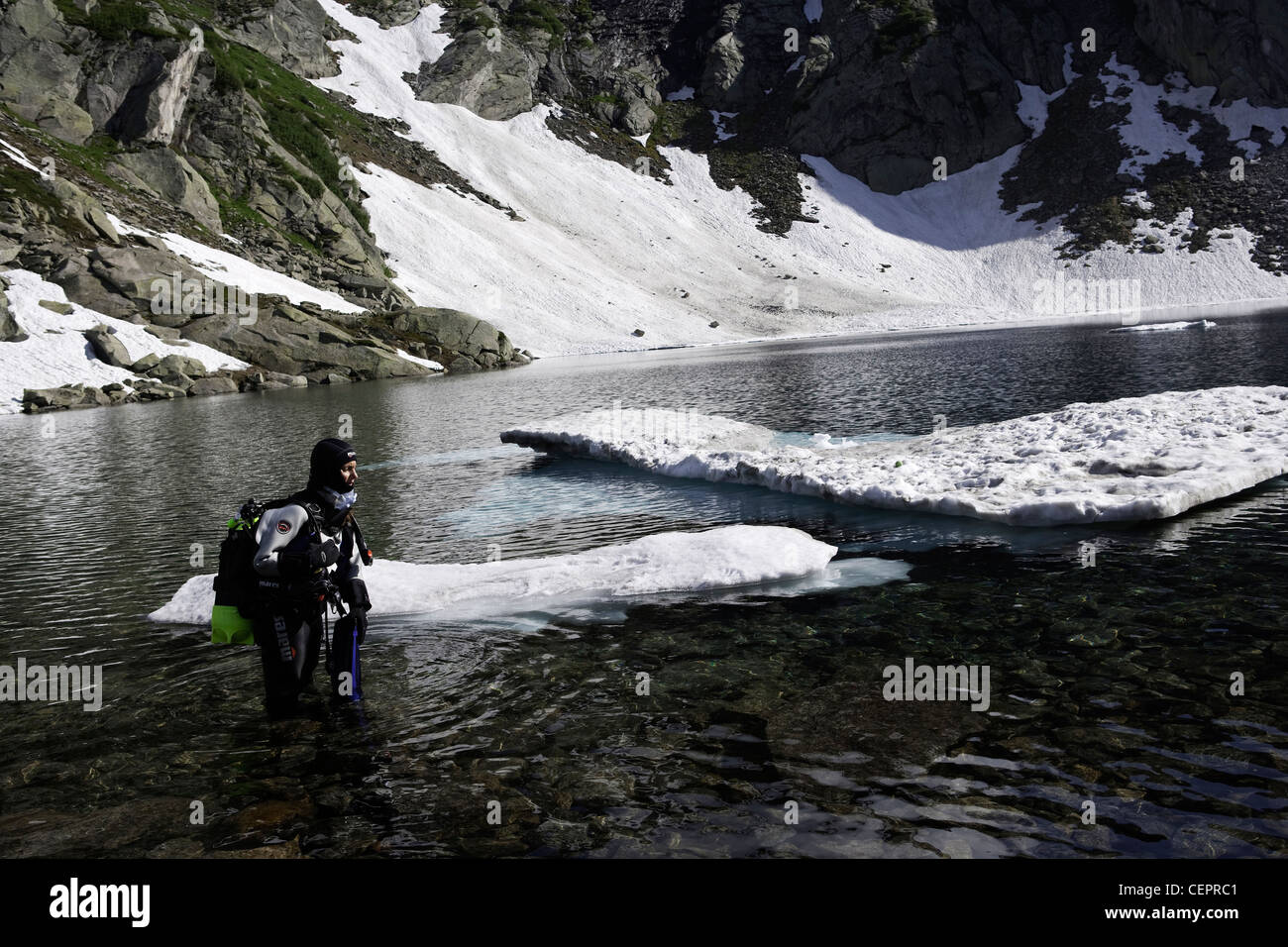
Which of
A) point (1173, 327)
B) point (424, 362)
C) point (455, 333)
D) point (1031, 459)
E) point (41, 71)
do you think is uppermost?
point (41, 71)

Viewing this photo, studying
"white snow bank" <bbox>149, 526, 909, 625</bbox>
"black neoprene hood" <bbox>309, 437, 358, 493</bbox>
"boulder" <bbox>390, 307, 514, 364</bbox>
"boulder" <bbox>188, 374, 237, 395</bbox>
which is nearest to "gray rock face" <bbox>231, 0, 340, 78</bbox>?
"boulder" <bbox>390, 307, 514, 364</bbox>

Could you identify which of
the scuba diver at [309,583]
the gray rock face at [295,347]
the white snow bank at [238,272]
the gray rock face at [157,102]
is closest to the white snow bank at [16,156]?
the white snow bank at [238,272]

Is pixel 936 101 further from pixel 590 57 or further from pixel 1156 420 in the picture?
pixel 1156 420

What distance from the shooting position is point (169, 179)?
8744 centimetres

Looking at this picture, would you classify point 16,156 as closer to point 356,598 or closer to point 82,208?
point 82,208

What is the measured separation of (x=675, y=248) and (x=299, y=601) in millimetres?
132067

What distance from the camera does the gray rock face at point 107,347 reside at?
192 feet

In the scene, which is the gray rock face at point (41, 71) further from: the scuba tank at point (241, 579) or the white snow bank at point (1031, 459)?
the scuba tank at point (241, 579)

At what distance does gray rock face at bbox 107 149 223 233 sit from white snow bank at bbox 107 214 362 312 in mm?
10834

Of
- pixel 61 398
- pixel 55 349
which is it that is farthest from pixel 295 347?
pixel 61 398

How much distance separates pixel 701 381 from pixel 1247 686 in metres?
46.5

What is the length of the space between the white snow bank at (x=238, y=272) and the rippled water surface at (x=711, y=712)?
6166 cm
